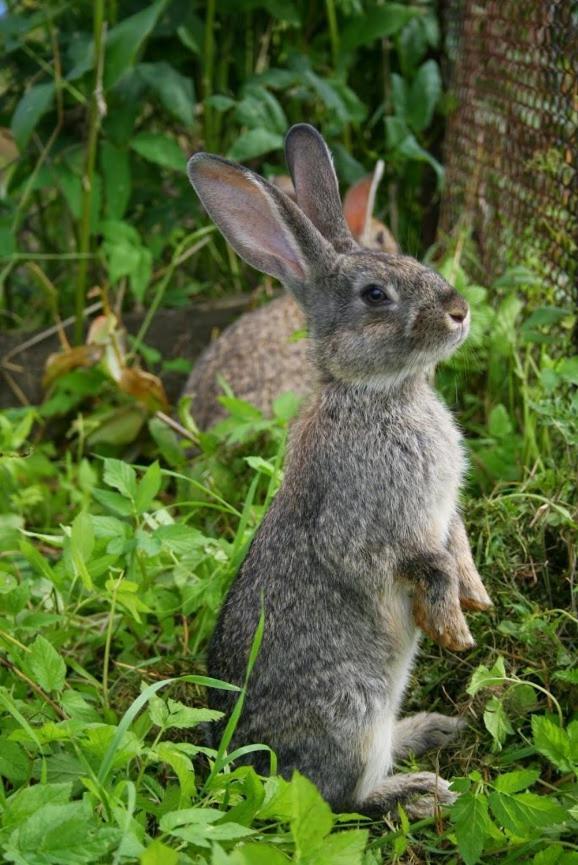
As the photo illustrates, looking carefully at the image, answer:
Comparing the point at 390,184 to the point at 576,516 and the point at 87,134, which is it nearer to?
the point at 87,134

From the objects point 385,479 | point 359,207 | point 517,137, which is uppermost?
point 517,137

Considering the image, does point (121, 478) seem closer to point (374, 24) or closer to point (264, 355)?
point (264, 355)

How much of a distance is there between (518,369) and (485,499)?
0.69m

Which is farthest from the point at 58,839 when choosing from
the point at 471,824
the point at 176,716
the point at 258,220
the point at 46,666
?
the point at 258,220

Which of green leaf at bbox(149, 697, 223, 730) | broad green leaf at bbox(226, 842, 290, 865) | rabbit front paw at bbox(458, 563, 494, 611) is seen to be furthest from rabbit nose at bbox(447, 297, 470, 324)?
broad green leaf at bbox(226, 842, 290, 865)

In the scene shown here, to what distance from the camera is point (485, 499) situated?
13.0ft

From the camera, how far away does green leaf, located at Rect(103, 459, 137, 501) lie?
340cm

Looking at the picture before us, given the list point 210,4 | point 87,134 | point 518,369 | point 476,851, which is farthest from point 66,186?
point 476,851

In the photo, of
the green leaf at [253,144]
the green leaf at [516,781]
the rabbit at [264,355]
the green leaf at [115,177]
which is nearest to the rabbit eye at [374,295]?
the green leaf at [516,781]

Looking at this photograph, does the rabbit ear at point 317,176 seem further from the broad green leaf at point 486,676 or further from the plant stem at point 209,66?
the plant stem at point 209,66

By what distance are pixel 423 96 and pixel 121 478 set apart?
11.9 feet

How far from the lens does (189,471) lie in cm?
479

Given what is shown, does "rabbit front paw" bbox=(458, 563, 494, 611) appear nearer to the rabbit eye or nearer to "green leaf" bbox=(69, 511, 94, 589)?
the rabbit eye

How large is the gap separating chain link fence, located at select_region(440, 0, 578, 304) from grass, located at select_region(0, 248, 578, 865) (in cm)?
29
